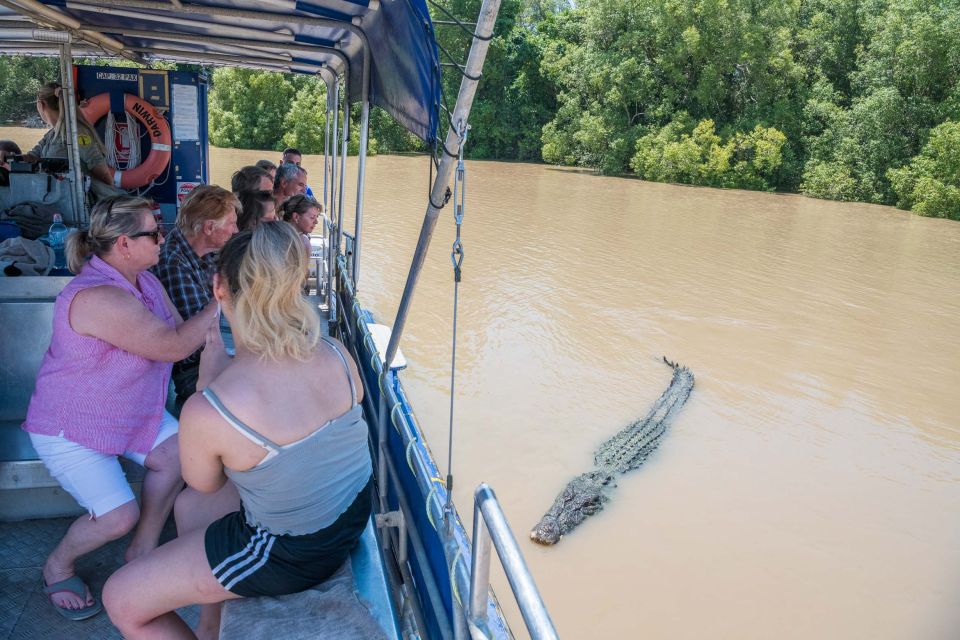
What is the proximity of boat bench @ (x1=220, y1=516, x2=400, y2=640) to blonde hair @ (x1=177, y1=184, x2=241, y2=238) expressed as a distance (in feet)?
5.93

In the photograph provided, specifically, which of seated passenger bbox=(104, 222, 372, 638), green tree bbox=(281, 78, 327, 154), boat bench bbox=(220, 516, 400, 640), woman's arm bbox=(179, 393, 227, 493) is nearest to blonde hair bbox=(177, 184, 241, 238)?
seated passenger bbox=(104, 222, 372, 638)

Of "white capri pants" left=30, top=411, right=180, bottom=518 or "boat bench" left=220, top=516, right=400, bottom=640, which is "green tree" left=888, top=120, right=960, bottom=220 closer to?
"boat bench" left=220, top=516, right=400, bottom=640

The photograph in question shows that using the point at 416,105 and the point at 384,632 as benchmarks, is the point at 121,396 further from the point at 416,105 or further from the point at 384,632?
the point at 416,105

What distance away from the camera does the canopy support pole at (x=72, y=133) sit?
478 centimetres

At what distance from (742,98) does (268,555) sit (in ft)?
104

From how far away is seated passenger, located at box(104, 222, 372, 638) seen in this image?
1639mm

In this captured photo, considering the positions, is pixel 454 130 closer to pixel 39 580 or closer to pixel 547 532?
pixel 39 580

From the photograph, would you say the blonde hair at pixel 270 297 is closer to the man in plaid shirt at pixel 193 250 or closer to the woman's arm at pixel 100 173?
the man in plaid shirt at pixel 193 250

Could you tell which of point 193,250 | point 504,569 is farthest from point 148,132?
point 504,569

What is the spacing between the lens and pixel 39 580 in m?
2.35

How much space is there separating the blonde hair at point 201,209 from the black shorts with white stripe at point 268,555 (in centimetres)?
168

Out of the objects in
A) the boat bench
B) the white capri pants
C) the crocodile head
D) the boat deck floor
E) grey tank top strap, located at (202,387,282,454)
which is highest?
grey tank top strap, located at (202,387,282,454)

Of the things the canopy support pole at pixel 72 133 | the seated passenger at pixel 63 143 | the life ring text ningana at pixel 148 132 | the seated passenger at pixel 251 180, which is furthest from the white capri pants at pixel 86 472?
the life ring text ningana at pixel 148 132

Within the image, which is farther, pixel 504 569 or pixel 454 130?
pixel 454 130
